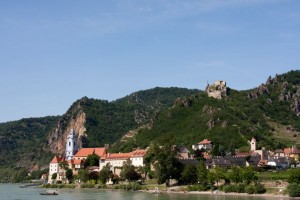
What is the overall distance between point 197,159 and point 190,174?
1936 cm

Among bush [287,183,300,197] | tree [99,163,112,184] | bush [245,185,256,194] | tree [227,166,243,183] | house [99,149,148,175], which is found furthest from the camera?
house [99,149,148,175]

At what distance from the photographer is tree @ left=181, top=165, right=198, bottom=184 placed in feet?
343

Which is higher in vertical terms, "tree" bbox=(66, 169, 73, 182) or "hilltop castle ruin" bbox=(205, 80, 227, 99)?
"hilltop castle ruin" bbox=(205, 80, 227, 99)

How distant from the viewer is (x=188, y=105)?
178 metres

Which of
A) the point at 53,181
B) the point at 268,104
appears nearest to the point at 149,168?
the point at 53,181

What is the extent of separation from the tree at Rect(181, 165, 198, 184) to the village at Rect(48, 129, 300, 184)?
4895mm

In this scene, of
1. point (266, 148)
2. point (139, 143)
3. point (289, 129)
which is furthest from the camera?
point (139, 143)

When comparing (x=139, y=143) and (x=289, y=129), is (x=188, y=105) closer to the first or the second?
(x=139, y=143)

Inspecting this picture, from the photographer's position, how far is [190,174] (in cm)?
10462

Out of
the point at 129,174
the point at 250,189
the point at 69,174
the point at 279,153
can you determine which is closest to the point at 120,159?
the point at 69,174

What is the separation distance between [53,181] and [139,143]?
32.7m

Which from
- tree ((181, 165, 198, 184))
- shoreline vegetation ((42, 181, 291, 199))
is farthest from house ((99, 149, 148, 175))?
tree ((181, 165, 198, 184))

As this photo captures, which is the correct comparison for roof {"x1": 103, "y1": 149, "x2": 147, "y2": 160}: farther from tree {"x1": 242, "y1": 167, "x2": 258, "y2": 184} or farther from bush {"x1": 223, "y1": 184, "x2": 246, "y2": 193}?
bush {"x1": 223, "y1": 184, "x2": 246, "y2": 193}

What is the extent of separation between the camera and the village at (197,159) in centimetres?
11925
